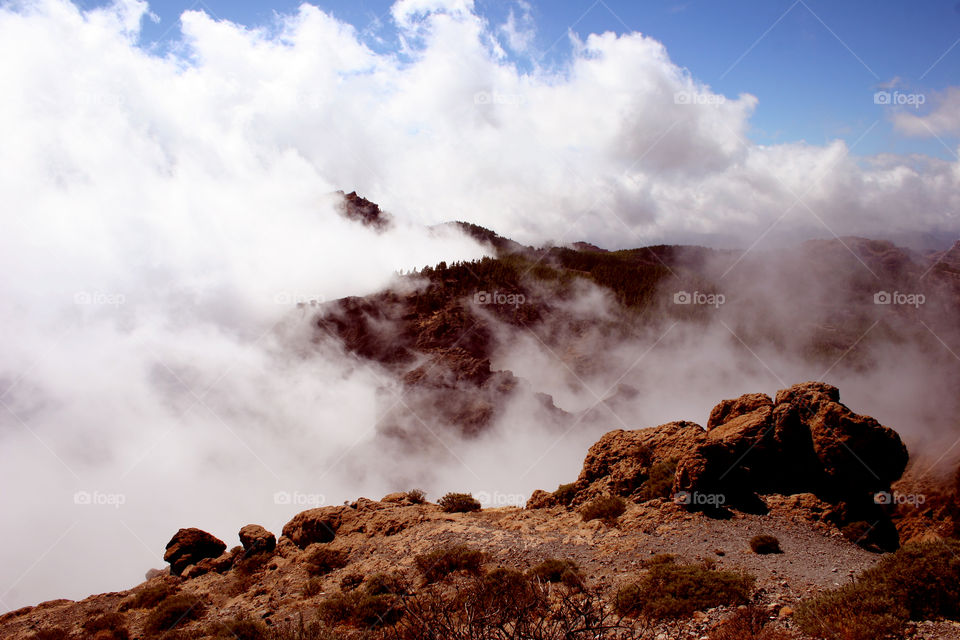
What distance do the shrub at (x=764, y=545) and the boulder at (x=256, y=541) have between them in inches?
676

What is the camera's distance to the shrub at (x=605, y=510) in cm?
1569

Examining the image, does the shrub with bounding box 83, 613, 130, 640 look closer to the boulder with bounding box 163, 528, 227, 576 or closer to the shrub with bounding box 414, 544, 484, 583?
the boulder with bounding box 163, 528, 227, 576

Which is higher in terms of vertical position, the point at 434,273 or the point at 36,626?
the point at 434,273

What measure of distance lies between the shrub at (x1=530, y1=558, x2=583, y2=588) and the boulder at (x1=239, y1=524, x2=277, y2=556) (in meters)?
12.8

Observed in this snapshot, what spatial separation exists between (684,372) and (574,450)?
40982mm

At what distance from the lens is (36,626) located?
16.2 meters

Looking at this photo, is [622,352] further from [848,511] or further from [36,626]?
[36,626]

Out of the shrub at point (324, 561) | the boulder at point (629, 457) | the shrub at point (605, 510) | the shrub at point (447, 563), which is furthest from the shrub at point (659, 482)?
the shrub at point (324, 561)

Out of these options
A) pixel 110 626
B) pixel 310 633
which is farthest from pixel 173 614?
pixel 310 633

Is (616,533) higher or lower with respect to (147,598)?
lower

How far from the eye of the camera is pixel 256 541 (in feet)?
65.2

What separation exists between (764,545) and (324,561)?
13.1 metres

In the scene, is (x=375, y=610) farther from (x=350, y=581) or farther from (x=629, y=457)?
(x=629, y=457)

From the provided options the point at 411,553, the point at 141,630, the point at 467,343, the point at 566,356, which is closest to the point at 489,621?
the point at 411,553
